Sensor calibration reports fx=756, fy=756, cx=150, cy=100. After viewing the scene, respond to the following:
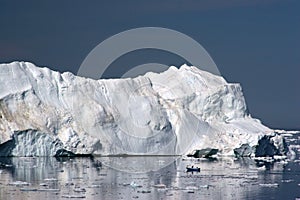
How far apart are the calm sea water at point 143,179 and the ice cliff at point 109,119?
1.02m

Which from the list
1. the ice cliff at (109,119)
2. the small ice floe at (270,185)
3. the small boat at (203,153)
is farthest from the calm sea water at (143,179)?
the small boat at (203,153)

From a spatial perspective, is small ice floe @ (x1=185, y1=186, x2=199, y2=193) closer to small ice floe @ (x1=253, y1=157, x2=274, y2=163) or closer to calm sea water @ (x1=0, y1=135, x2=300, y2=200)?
calm sea water @ (x1=0, y1=135, x2=300, y2=200)

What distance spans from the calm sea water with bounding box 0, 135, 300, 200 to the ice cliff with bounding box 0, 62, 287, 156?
3.36 feet

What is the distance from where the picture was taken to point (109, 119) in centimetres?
3816

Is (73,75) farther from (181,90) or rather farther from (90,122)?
(181,90)

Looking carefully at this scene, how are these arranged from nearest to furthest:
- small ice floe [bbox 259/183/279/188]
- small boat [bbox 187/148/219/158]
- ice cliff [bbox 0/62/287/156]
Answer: small ice floe [bbox 259/183/279/188] < ice cliff [bbox 0/62/287/156] < small boat [bbox 187/148/219/158]

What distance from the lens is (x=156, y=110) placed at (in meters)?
39.9

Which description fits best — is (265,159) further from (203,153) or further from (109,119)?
(109,119)

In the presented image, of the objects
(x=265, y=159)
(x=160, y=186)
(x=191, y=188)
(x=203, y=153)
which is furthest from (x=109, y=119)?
(x=191, y=188)

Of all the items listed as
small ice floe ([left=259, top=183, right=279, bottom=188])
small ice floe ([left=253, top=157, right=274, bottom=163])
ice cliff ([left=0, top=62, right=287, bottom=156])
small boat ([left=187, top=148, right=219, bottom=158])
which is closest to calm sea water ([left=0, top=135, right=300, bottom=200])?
small ice floe ([left=259, top=183, right=279, bottom=188])

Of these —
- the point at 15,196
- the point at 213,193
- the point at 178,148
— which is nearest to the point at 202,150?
the point at 178,148

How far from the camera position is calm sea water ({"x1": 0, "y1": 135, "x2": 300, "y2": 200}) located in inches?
911

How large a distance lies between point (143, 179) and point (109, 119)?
424 inches

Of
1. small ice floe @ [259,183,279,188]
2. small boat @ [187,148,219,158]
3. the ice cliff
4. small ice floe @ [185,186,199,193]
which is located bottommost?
small ice floe @ [185,186,199,193]
